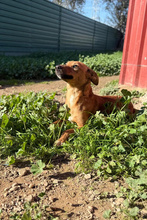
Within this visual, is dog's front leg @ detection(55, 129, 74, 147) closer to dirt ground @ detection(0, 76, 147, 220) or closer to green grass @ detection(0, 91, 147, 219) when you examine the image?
green grass @ detection(0, 91, 147, 219)

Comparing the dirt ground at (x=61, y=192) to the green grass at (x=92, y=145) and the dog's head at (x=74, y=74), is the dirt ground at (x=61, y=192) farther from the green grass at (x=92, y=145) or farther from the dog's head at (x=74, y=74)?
the dog's head at (x=74, y=74)

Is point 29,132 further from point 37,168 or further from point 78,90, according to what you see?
point 78,90

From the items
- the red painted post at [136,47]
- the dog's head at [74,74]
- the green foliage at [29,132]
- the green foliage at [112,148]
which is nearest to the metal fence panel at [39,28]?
the red painted post at [136,47]

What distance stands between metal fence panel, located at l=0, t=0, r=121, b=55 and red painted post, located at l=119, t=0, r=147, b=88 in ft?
22.3

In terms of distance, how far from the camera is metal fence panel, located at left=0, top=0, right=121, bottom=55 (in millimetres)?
9711

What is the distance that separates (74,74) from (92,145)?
90cm

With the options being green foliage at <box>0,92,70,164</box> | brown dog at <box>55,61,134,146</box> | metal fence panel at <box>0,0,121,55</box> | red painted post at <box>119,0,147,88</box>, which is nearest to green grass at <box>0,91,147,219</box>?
green foliage at <box>0,92,70,164</box>

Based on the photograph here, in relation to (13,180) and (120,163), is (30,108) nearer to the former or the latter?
(13,180)

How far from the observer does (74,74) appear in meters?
2.41

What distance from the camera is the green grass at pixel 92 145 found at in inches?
70.5

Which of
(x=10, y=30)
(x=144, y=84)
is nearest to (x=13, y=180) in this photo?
(x=144, y=84)

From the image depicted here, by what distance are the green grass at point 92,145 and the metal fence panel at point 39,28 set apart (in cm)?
824

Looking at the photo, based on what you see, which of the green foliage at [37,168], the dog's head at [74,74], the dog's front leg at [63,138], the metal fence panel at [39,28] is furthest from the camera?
the metal fence panel at [39,28]

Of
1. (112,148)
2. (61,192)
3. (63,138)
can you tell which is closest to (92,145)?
(112,148)
